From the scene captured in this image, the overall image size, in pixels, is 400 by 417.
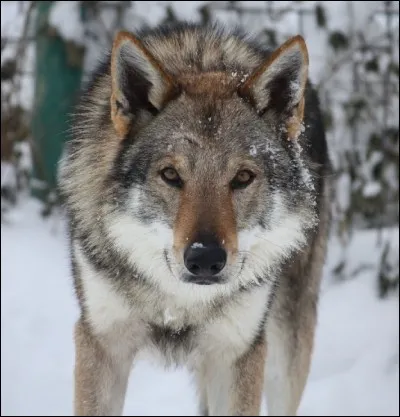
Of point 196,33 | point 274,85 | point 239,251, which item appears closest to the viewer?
point 239,251

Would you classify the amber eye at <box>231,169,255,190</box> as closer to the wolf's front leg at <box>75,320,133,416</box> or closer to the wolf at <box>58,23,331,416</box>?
the wolf at <box>58,23,331,416</box>

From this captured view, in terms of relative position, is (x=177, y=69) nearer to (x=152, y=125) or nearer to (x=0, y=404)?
(x=152, y=125)

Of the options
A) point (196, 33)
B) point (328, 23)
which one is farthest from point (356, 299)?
point (196, 33)

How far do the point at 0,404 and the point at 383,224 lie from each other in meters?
3.01

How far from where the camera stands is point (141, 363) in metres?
4.87

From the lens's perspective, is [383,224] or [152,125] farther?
[383,224]

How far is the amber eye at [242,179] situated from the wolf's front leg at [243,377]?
76cm

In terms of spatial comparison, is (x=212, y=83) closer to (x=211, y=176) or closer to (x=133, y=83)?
(x=133, y=83)

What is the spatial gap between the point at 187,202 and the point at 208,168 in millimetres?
137

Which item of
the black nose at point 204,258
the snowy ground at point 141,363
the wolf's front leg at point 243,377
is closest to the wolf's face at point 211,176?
the black nose at point 204,258

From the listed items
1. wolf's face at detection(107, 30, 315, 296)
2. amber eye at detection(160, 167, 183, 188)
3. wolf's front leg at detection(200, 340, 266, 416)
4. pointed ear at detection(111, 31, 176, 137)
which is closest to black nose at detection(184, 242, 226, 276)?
wolf's face at detection(107, 30, 315, 296)

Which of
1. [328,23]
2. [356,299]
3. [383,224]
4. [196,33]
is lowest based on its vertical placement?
[356,299]

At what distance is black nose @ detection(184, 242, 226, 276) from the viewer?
8.29 ft

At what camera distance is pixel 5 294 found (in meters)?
4.98
